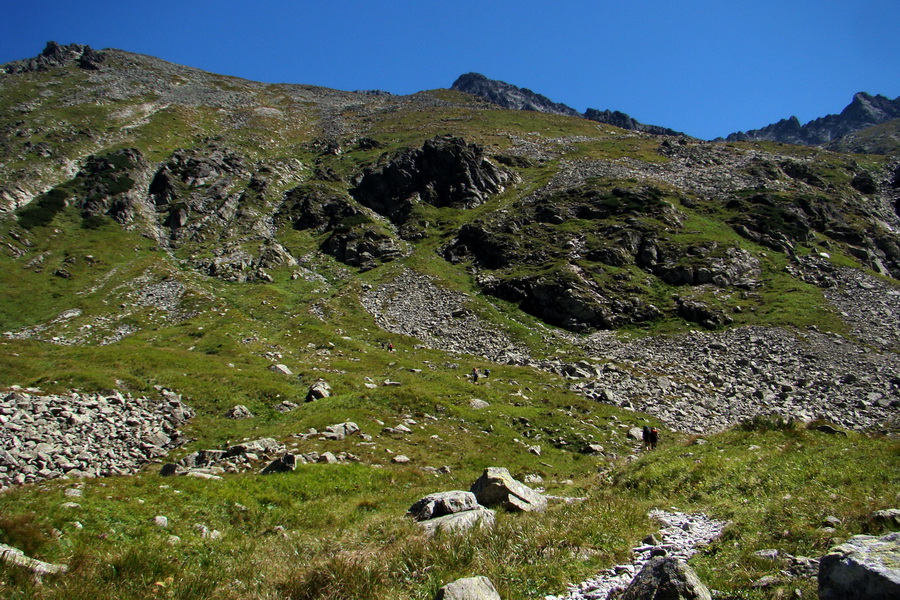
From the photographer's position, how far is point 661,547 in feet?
26.0

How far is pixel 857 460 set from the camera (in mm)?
11984

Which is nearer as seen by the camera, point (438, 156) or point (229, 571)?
point (229, 571)

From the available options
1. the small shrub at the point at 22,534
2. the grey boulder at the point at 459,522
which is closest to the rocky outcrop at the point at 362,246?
the grey boulder at the point at 459,522

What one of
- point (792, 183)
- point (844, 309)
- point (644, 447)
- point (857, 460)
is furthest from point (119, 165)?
point (792, 183)

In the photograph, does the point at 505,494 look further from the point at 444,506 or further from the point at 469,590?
the point at 469,590

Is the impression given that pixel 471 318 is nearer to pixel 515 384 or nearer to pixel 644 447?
pixel 515 384

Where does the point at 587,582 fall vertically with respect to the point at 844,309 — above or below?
below

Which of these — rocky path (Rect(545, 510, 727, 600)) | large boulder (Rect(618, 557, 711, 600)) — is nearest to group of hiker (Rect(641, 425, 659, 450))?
rocky path (Rect(545, 510, 727, 600))

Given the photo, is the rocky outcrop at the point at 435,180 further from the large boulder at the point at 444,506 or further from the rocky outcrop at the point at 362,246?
the large boulder at the point at 444,506

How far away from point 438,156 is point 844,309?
7432cm

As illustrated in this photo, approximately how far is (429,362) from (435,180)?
208ft

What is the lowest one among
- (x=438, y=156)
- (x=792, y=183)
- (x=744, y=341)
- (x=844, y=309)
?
(x=744, y=341)

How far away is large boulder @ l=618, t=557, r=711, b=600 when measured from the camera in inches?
199

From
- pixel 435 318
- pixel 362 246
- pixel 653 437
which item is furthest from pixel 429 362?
pixel 362 246
